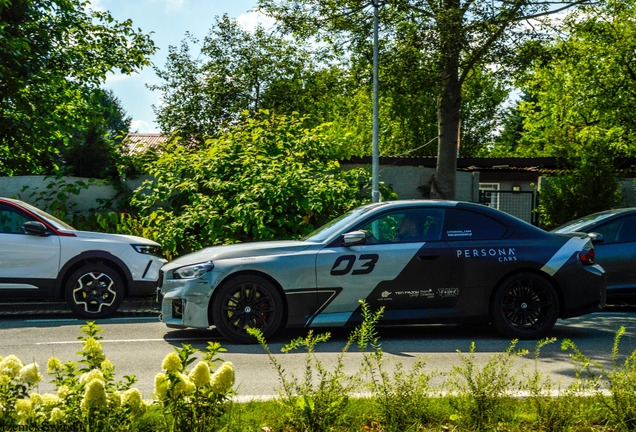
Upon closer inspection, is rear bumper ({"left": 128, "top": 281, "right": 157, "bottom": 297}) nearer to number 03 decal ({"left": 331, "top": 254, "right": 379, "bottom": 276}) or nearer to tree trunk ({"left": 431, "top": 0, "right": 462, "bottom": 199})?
number 03 decal ({"left": 331, "top": 254, "right": 379, "bottom": 276})

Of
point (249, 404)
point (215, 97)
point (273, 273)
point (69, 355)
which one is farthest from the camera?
point (215, 97)

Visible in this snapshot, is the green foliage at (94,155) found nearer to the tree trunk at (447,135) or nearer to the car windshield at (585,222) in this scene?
the tree trunk at (447,135)

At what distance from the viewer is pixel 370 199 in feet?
52.3

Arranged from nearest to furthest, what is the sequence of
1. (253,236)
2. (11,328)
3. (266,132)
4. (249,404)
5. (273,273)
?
(249,404) < (273,273) < (11,328) < (253,236) < (266,132)

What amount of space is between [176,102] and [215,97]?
201 centimetres

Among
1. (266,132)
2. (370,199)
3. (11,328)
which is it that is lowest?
(11,328)

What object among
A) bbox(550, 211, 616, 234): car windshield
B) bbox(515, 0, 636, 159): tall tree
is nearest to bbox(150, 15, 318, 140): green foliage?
bbox(515, 0, 636, 159): tall tree

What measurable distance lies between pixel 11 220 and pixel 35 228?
438 mm

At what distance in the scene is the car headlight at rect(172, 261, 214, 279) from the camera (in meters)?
8.66

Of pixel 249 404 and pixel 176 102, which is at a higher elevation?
pixel 176 102

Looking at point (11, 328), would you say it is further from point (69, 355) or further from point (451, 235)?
point (451, 235)

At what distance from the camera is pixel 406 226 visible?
29.9 feet

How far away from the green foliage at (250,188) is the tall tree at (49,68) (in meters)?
3.85

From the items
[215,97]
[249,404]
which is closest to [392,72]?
[249,404]
